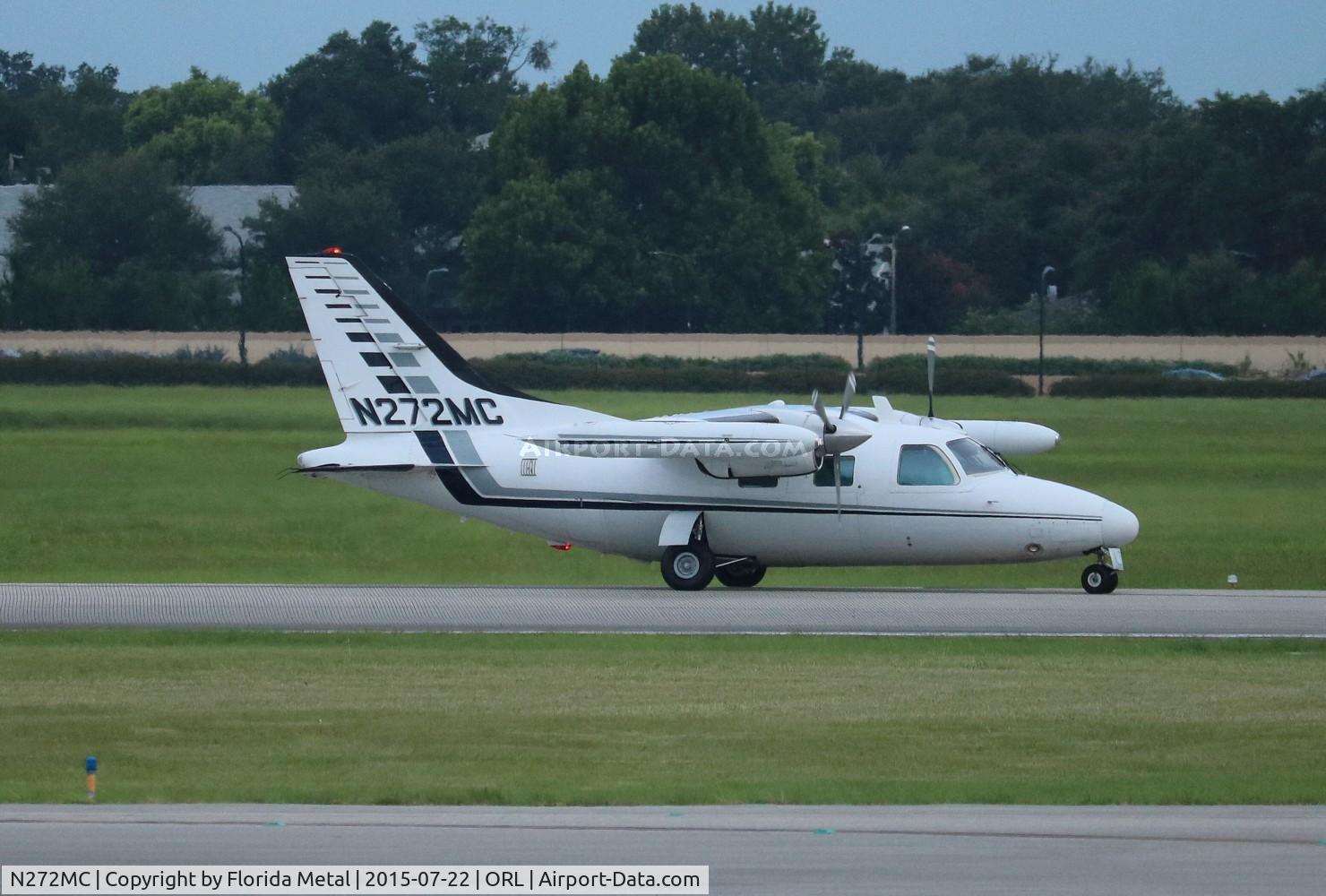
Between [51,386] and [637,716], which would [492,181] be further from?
[637,716]

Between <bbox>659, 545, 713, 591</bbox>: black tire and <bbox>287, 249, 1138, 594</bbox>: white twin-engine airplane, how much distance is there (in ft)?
0.07

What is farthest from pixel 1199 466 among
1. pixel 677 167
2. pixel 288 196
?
pixel 288 196

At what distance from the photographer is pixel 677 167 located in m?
81.4


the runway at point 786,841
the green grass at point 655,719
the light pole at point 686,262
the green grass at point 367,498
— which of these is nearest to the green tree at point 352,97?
the light pole at point 686,262

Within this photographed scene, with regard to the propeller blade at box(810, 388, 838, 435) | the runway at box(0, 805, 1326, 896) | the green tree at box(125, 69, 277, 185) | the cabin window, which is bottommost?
the runway at box(0, 805, 1326, 896)

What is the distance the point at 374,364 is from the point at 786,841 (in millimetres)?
13580

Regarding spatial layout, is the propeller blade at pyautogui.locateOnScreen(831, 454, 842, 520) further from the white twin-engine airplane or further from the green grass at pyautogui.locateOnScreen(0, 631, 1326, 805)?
the green grass at pyautogui.locateOnScreen(0, 631, 1326, 805)

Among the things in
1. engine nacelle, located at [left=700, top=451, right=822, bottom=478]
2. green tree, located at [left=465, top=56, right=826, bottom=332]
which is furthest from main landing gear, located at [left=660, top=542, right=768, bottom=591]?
green tree, located at [left=465, top=56, right=826, bottom=332]

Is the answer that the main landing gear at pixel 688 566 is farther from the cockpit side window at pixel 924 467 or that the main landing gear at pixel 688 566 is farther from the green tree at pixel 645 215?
the green tree at pixel 645 215

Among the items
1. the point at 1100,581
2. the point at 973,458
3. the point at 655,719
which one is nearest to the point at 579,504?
the point at 973,458

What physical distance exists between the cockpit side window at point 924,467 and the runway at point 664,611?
1.31m

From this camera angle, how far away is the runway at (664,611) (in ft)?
59.5

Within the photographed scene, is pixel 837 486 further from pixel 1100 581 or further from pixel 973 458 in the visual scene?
pixel 1100 581

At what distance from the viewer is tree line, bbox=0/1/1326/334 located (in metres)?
76.0
